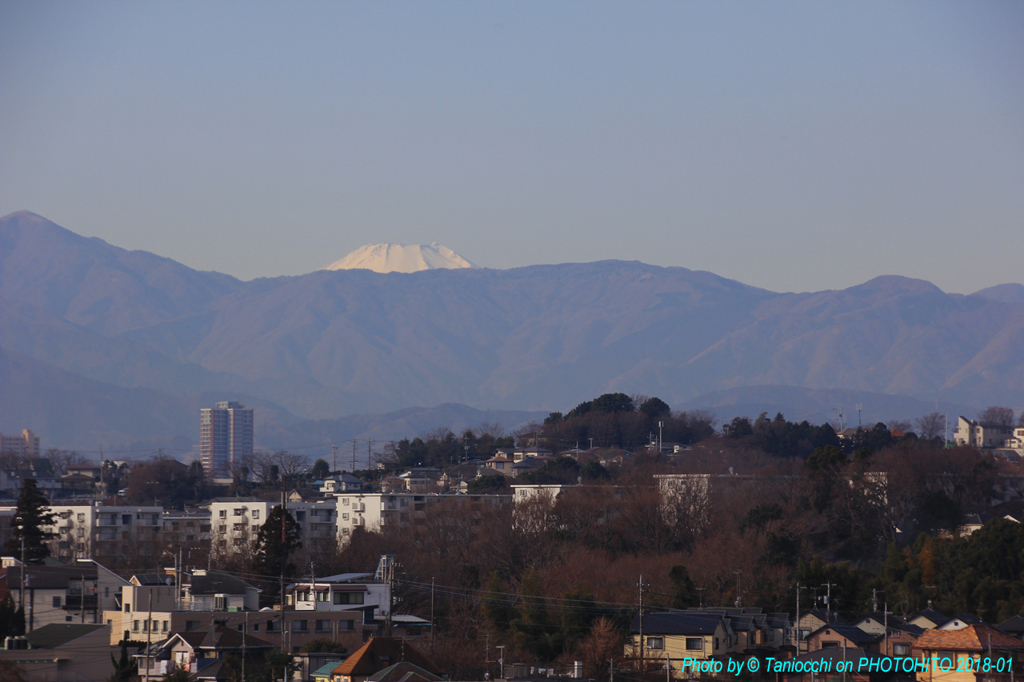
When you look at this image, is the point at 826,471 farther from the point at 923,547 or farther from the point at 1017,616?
the point at 1017,616

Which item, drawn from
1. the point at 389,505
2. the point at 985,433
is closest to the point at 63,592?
the point at 389,505

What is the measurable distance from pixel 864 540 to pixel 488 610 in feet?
60.1

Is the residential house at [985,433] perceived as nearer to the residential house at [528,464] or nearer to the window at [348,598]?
the residential house at [528,464]

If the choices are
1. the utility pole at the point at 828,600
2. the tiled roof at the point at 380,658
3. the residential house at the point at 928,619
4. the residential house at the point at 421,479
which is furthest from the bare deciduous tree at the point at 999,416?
the tiled roof at the point at 380,658

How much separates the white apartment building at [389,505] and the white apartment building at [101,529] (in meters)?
8.93

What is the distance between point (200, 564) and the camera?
54.2m

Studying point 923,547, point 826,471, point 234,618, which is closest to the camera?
point 234,618

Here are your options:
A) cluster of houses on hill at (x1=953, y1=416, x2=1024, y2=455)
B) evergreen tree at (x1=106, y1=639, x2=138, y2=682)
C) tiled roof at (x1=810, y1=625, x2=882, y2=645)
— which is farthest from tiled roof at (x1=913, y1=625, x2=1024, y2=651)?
cluster of houses on hill at (x1=953, y1=416, x2=1024, y2=455)

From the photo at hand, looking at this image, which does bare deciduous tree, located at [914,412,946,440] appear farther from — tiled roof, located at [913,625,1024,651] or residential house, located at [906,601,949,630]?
tiled roof, located at [913,625,1024,651]

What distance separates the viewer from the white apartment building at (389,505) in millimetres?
62156

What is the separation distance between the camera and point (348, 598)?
42.3m

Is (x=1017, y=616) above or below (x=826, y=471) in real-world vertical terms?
below

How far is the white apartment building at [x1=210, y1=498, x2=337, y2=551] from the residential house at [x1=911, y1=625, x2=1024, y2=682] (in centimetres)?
3411

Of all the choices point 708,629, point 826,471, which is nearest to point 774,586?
Result: point 708,629
